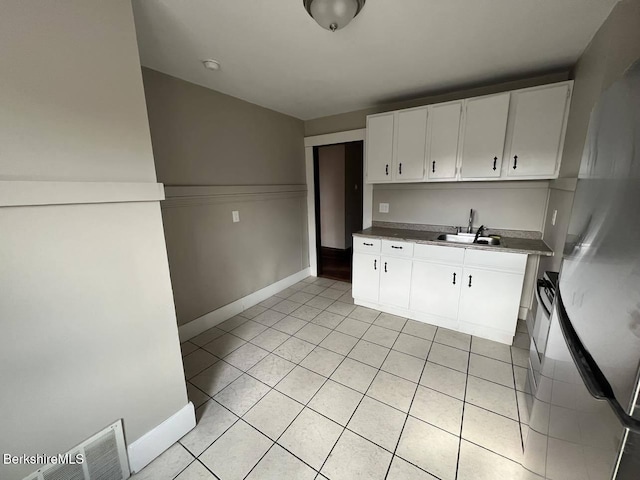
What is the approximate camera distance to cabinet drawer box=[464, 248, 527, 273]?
2045 millimetres

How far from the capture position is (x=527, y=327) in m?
2.41

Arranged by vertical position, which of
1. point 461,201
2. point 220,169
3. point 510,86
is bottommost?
point 461,201

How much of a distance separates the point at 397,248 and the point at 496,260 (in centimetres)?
85

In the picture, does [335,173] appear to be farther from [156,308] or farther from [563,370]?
[563,370]

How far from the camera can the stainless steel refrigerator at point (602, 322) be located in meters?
0.51

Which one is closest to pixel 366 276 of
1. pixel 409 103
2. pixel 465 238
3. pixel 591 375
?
pixel 465 238

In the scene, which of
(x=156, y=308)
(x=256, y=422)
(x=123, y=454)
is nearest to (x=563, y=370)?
(x=256, y=422)

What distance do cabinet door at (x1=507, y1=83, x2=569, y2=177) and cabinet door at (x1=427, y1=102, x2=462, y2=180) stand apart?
45 cm

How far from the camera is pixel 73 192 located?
3.20 ft

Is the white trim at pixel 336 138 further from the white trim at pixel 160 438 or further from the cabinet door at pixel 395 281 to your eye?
the white trim at pixel 160 438

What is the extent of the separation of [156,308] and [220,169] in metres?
1.65

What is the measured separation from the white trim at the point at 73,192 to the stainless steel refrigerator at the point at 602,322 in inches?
65.2

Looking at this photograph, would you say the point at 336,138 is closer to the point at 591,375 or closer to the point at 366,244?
the point at 366,244

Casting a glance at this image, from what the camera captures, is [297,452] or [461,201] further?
[461,201]
